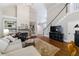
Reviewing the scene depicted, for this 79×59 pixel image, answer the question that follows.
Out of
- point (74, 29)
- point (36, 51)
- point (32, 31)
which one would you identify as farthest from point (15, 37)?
point (74, 29)

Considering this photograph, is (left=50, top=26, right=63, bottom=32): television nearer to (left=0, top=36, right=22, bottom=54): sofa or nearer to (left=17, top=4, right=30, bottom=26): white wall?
(left=17, top=4, right=30, bottom=26): white wall

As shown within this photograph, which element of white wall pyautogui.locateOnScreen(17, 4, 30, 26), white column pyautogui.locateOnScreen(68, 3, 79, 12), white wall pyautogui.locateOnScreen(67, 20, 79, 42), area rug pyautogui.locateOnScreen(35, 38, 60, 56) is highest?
white column pyautogui.locateOnScreen(68, 3, 79, 12)

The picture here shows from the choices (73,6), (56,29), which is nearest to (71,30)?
(56,29)

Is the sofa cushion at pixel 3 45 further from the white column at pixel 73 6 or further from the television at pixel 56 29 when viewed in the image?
the white column at pixel 73 6

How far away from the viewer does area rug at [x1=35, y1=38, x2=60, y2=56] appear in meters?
1.70

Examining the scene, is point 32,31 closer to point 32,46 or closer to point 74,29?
point 32,46

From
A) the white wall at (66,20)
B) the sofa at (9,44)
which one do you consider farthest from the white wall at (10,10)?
the white wall at (66,20)

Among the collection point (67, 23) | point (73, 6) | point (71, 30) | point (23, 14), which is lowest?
point (71, 30)

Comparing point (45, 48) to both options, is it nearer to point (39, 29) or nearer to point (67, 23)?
point (39, 29)

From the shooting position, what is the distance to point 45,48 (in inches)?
68.9

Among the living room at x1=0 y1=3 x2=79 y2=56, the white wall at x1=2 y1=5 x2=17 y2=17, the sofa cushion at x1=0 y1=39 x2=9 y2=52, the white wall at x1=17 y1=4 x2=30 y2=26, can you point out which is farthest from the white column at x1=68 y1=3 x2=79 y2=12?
the sofa cushion at x1=0 y1=39 x2=9 y2=52

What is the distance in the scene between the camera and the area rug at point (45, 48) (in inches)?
67.1

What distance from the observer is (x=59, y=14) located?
1.75m

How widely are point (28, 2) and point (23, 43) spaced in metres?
0.60
